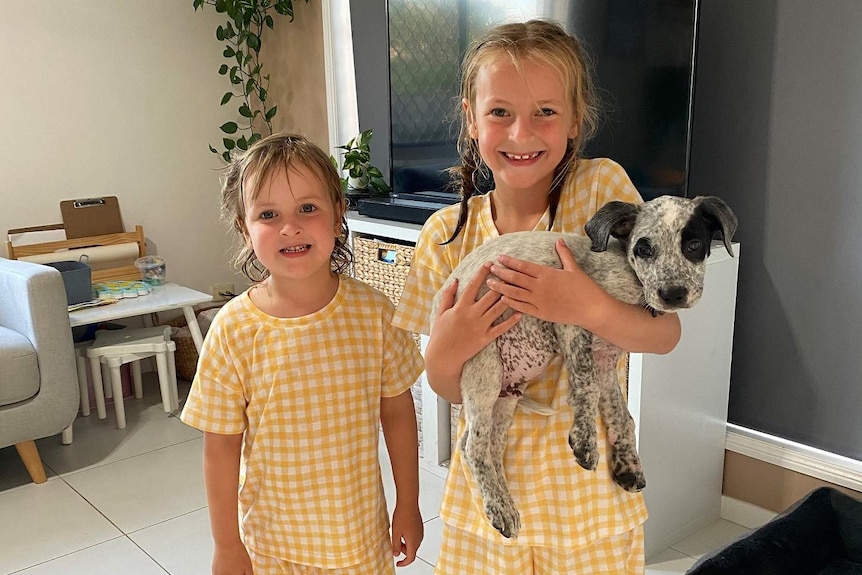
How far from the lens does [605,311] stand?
89cm

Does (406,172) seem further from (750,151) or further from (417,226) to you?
(750,151)

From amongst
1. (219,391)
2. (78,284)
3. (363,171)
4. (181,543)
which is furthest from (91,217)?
(219,391)

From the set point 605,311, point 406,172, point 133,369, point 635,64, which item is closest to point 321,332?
point 605,311

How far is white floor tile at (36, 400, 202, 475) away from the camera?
9.12 ft

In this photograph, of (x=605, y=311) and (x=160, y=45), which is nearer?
(x=605, y=311)

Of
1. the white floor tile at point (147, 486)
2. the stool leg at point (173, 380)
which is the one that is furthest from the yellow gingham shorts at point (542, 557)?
the stool leg at point (173, 380)

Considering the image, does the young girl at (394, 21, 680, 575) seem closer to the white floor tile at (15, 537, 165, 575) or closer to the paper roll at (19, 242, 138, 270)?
the white floor tile at (15, 537, 165, 575)

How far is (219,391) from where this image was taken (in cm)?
116

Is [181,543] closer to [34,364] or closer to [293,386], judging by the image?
[34,364]

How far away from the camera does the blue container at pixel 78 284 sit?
2963 mm

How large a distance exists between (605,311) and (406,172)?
1.95 metres

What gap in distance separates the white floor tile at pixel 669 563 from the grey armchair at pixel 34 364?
196cm

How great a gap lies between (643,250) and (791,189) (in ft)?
4.39

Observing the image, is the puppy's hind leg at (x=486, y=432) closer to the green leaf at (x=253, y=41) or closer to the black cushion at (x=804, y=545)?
the black cushion at (x=804, y=545)
